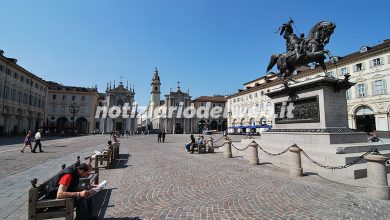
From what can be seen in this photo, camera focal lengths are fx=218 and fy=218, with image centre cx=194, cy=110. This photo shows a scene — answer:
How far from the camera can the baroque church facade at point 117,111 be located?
229ft

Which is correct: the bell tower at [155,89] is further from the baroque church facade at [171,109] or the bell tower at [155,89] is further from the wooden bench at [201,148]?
the wooden bench at [201,148]

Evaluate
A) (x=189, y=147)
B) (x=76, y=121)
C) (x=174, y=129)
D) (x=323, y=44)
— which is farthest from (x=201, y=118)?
(x=323, y=44)

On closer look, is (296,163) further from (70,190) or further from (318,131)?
(70,190)

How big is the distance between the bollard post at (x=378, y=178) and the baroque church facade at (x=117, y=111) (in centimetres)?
6751

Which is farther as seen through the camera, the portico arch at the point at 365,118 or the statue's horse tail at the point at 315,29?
the portico arch at the point at 365,118

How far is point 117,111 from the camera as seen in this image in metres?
72.1

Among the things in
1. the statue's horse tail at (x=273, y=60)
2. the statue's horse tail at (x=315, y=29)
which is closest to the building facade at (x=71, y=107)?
the statue's horse tail at (x=273, y=60)

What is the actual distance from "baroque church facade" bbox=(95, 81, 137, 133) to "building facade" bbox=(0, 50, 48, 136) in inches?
718

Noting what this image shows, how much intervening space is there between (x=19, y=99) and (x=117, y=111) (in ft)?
104

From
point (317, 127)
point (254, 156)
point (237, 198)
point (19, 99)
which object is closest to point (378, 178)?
point (237, 198)

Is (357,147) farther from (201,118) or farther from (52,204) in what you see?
(201,118)

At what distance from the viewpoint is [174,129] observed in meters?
78.4

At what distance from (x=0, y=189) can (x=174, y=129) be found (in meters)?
72.2

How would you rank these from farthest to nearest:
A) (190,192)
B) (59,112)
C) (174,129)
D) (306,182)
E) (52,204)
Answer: (174,129), (59,112), (306,182), (190,192), (52,204)
